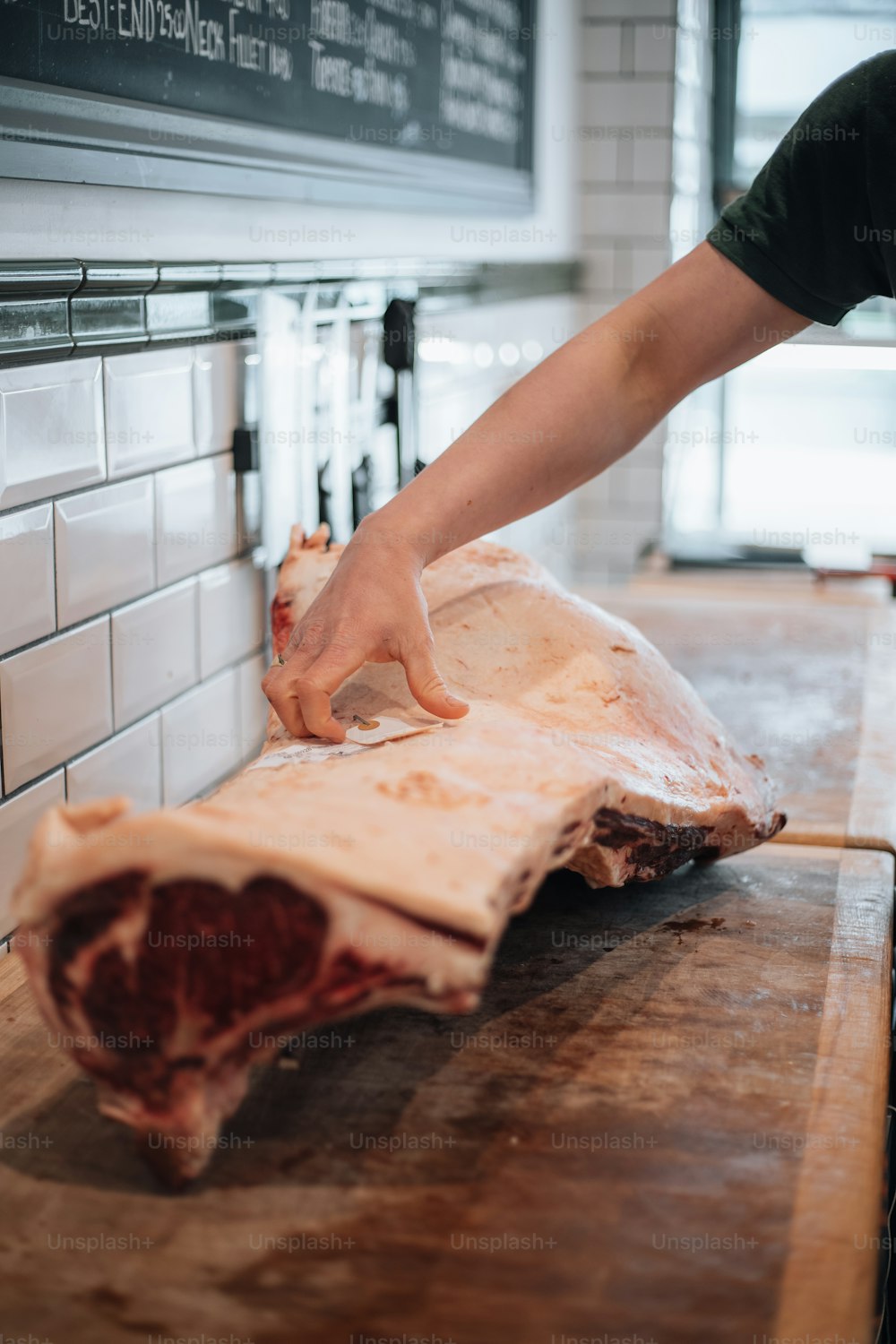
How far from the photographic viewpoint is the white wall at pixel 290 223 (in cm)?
113

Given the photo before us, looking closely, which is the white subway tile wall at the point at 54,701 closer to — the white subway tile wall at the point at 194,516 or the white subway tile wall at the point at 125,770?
the white subway tile wall at the point at 125,770

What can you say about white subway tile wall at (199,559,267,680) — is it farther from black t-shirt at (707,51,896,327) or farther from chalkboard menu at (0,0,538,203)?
black t-shirt at (707,51,896,327)

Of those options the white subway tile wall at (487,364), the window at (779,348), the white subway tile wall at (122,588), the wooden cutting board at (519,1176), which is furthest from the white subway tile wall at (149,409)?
the window at (779,348)

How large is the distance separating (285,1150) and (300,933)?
20cm

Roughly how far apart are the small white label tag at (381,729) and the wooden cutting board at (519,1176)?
0.69ft

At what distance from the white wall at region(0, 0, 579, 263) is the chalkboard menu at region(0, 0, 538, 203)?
5 centimetres

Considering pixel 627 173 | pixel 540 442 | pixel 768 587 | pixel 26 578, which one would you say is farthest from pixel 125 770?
pixel 627 173

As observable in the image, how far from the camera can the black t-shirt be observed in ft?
3.92

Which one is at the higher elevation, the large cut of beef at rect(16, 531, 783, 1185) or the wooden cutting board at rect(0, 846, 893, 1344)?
the large cut of beef at rect(16, 531, 783, 1185)

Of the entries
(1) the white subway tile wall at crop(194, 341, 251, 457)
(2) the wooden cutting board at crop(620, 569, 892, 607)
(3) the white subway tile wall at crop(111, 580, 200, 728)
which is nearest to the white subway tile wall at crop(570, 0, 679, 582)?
(2) the wooden cutting board at crop(620, 569, 892, 607)

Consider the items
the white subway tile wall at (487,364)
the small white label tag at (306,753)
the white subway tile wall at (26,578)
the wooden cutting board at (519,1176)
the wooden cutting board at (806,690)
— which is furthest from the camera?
the white subway tile wall at (487,364)

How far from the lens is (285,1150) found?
0.83m

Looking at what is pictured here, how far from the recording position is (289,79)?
5.24ft

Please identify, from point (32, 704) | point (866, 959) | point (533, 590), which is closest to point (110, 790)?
point (32, 704)
